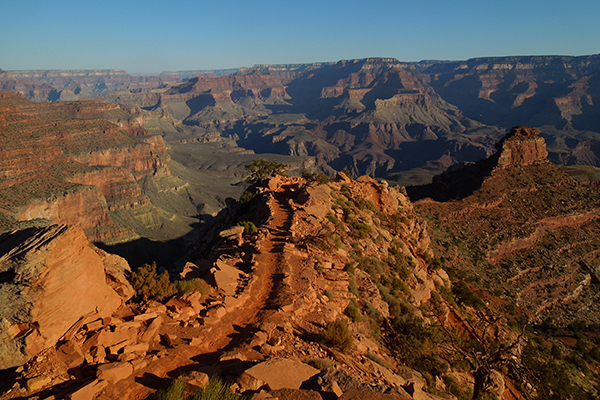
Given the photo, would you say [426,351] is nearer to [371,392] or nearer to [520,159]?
[371,392]

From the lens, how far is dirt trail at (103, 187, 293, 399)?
9625 millimetres

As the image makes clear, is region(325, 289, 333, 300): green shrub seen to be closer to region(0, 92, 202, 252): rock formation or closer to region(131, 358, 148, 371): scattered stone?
region(131, 358, 148, 371): scattered stone

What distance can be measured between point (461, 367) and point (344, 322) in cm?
744

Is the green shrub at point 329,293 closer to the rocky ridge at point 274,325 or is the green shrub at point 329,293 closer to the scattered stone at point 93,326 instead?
the rocky ridge at point 274,325

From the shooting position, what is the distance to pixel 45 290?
34.9 feet

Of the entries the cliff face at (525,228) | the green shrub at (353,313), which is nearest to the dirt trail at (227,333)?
the green shrub at (353,313)

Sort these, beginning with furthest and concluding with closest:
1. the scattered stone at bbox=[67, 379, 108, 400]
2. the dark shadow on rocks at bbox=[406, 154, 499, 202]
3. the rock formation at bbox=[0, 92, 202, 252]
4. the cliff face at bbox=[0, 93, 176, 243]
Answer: the rock formation at bbox=[0, 92, 202, 252]
the cliff face at bbox=[0, 93, 176, 243]
the dark shadow on rocks at bbox=[406, 154, 499, 202]
the scattered stone at bbox=[67, 379, 108, 400]

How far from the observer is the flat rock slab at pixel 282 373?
960cm

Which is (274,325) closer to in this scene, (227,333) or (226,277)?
A: (227,333)

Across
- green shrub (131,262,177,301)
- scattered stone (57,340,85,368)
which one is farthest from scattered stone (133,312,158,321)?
scattered stone (57,340,85,368)

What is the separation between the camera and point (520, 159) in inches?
2504

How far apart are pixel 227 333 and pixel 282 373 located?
347 cm

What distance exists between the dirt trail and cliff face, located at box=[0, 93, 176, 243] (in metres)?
55.3

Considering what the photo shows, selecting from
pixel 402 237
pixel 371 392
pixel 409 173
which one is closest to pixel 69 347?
pixel 371 392
